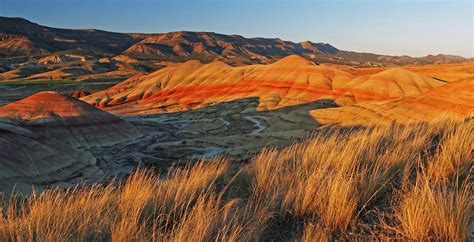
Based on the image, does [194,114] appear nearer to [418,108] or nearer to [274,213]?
[418,108]

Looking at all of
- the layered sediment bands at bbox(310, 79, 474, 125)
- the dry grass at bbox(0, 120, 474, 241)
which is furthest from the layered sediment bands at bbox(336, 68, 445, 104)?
the dry grass at bbox(0, 120, 474, 241)

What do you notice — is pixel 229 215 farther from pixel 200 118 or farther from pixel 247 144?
pixel 200 118

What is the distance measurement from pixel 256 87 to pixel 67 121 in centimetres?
4762

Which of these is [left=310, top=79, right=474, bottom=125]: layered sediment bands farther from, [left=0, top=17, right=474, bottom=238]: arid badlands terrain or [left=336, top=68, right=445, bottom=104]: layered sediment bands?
[left=336, top=68, right=445, bottom=104]: layered sediment bands

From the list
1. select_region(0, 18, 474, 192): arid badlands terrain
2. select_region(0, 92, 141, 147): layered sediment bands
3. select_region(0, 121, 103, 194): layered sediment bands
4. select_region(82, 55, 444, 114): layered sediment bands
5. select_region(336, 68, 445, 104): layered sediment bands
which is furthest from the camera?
select_region(82, 55, 444, 114): layered sediment bands

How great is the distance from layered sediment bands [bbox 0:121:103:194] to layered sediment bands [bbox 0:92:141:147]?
9.54 meters

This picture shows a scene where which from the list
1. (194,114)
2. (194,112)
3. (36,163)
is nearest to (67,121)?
(36,163)

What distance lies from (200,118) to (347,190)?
60.8 m

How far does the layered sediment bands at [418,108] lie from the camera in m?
34.0

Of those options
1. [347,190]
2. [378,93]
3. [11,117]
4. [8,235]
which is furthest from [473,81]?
[11,117]

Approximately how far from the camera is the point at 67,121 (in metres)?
41.4

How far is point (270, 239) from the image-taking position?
4.23 metres

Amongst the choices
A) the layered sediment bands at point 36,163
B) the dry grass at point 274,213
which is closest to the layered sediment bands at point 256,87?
the layered sediment bands at point 36,163

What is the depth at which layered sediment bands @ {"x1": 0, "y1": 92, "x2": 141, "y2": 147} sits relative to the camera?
39625 millimetres
